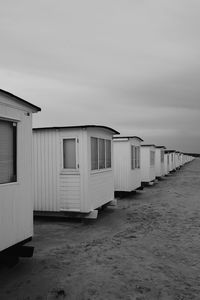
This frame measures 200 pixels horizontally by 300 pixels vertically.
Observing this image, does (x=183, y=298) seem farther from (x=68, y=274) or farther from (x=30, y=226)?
(x=30, y=226)

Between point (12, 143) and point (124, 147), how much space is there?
10546mm

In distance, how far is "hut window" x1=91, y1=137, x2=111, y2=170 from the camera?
402 inches

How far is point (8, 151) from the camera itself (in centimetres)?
540

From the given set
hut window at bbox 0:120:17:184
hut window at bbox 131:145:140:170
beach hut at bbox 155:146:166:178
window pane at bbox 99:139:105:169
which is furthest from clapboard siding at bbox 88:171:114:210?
beach hut at bbox 155:146:166:178

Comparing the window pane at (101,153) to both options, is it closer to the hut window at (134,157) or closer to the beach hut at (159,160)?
the hut window at (134,157)

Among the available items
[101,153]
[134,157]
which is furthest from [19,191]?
[134,157]

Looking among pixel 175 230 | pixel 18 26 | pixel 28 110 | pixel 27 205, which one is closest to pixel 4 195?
pixel 27 205

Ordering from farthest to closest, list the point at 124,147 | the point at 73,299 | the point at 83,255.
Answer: the point at 124,147
the point at 83,255
the point at 73,299

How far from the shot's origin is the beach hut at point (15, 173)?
521cm

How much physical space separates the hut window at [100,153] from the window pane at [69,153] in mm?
682

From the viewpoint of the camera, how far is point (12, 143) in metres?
5.49

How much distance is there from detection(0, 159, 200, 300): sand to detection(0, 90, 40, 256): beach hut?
2.11 feet

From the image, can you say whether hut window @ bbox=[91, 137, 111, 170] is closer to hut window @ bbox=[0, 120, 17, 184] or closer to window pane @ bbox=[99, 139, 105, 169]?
window pane @ bbox=[99, 139, 105, 169]

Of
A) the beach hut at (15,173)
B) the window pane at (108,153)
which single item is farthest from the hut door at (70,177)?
the beach hut at (15,173)
